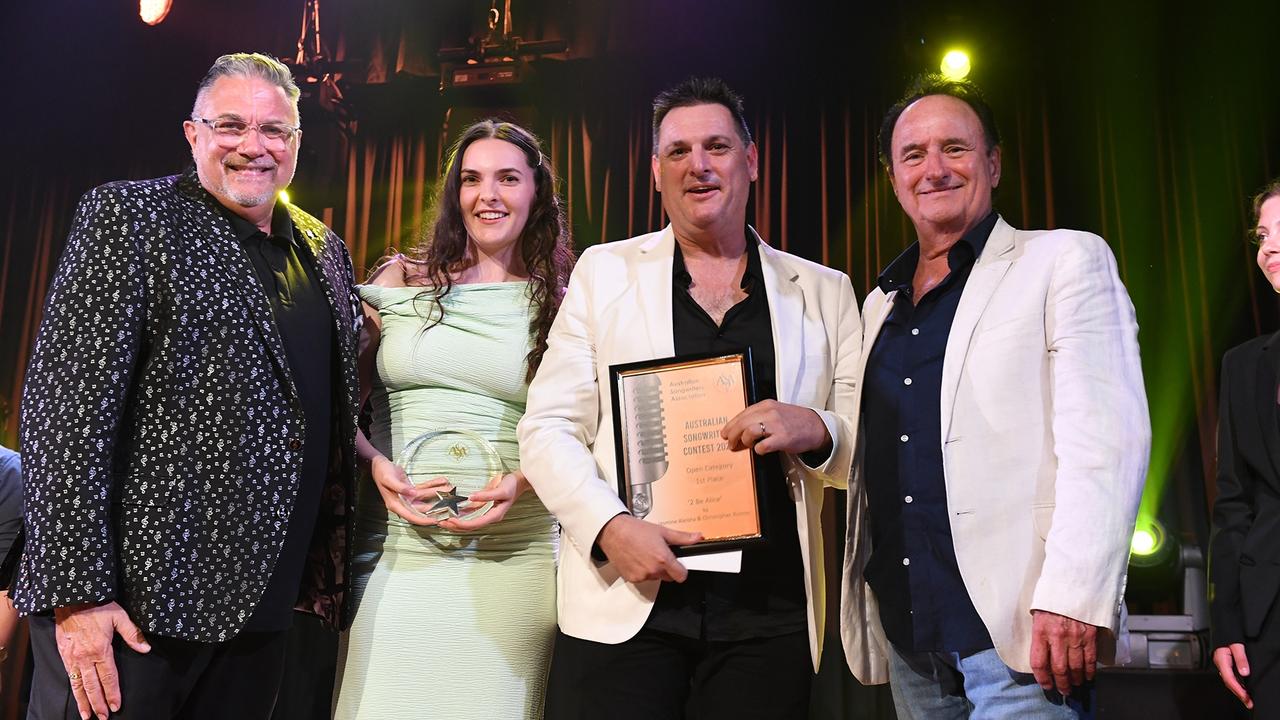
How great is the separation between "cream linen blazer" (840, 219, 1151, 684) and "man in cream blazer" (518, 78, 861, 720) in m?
0.27

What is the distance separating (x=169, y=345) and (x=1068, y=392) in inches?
59.1

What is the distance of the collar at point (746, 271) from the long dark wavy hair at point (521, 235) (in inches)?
18.3

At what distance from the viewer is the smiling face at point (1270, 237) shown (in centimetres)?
246

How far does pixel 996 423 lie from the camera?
1.64 metres

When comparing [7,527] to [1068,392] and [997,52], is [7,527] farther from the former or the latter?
[997,52]

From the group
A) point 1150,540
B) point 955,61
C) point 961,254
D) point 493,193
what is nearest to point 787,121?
point 955,61

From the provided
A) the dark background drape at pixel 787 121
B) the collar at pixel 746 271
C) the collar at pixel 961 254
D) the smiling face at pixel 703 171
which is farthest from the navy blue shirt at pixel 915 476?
the dark background drape at pixel 787 121

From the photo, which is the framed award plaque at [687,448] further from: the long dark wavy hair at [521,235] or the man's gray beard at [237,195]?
the man's gray beard at [237,195]

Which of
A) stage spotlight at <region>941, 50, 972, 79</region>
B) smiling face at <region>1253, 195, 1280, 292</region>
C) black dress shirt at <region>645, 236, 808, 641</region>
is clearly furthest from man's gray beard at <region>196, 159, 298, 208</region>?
stage spotlight at <region>941, 50, 972, 79</region>

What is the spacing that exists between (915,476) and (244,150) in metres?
1.44

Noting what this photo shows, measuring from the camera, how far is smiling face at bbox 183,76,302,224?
6.47 feet

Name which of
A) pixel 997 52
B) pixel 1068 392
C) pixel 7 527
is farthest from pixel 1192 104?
pixel 7 527

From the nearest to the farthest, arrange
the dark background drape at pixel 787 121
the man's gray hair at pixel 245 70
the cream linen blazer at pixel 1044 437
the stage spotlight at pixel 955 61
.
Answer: the cream linen blazer at pixel 1044 437
the man's gray hair at pixel 245 70
the dark background drape at pixel 787 121
the stage spotlight at pixel 955 61

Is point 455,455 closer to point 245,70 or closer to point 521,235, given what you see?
point 521,235
